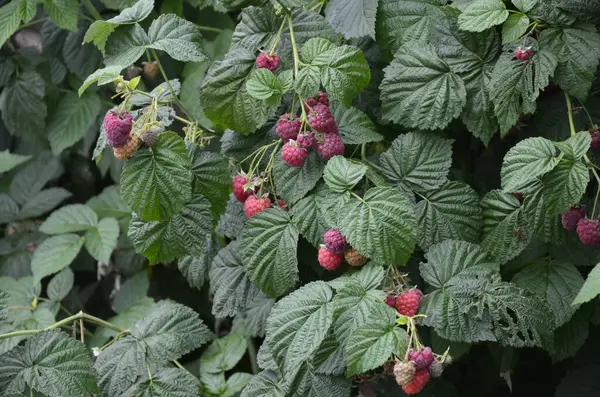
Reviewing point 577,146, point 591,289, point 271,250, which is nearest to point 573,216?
point 577,146

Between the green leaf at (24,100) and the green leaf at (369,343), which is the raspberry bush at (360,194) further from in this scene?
the green leaf at (24,100)

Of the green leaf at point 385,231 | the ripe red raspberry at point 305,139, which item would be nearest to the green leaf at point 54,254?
the ripe red raspberry at point 305,139

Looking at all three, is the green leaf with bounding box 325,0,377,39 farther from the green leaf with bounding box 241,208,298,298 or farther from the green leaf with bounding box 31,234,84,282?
the green leaf with bounding box 31,234,84,282

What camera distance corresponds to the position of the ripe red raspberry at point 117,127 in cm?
143

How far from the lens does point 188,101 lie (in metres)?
2.27

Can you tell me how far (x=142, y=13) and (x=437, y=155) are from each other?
68cm

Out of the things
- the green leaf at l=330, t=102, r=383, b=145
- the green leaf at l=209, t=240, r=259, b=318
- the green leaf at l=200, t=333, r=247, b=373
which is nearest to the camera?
the green leaf at l=330, t=102, r=383, b=145

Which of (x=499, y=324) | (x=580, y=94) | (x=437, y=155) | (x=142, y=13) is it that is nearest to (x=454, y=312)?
(x=499, y=324)

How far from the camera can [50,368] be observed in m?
1.60

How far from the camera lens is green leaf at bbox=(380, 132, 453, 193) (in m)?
1.60

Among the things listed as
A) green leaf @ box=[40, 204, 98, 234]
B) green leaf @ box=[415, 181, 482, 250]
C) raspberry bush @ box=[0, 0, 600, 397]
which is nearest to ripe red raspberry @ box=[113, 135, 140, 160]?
raspberry bush @ box=[0, 0, 600, 397]

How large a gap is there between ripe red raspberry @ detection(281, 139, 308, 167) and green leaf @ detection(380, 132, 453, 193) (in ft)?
0.70

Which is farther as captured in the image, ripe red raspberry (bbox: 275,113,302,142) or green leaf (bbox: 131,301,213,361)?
green leaf (bbox: 131,301,213,361)

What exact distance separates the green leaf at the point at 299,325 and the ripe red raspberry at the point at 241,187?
262 mm
